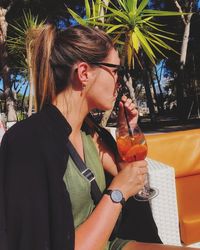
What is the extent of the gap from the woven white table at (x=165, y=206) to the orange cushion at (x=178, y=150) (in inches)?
35.7

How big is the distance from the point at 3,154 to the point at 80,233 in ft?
1.18

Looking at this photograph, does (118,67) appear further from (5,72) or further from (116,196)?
(5,72)

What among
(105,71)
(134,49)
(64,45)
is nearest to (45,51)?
(64,45)

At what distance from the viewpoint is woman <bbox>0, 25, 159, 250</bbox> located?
1167 millimetres

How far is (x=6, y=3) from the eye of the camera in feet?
59.3

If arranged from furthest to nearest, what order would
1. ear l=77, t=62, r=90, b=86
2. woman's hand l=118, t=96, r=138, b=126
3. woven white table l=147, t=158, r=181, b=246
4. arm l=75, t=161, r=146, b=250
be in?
woven white table l=147, t=158, r=181, b=246 → woman's hand l=118, t=96, r=138, b=126 → ear l=77, t=62, r=90, b=86 → arm l=75, t=161, r=146, b=250

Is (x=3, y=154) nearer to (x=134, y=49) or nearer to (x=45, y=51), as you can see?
(x=45, y=51)

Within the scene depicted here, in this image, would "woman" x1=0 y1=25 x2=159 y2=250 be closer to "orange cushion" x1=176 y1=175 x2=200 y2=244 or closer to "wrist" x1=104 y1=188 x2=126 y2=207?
"wrist" x1=104 y1=188 x2=126 y2=207

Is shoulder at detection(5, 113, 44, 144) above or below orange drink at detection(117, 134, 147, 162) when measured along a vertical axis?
above

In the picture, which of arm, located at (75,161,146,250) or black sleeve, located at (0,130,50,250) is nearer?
black sleeve, located at (0,130,50,250)

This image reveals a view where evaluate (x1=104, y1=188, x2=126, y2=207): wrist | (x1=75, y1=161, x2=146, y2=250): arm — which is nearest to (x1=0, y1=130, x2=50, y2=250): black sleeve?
(x1=75, y1=161, x2=146, y2=250): arm

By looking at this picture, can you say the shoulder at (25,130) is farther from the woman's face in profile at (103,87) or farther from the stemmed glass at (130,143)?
the stemmed glass at (130,143)

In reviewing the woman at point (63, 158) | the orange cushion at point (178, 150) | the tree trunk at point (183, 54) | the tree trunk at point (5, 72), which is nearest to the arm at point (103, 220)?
the woman at point (63, 158)

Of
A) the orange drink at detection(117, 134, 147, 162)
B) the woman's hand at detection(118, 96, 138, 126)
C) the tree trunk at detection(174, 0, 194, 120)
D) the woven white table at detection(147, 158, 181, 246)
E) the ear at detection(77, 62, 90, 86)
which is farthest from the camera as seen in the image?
the tree trunk at detection(174, 0, 194, 120)
